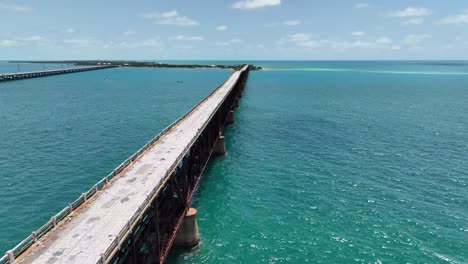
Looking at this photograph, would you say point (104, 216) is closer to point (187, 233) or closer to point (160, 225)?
point (160, 225)

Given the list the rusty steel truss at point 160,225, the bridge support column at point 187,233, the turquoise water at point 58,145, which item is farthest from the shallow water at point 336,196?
the turquoise water at point 58,145

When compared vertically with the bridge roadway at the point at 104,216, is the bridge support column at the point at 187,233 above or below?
below

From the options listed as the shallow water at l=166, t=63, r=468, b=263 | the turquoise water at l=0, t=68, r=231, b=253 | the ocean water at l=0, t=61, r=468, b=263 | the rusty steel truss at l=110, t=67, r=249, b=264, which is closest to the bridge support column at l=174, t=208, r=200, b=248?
the rusty steel truss at l=110, t=67, r=249, b=264

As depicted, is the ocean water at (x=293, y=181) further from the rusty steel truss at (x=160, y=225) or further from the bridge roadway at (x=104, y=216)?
the bridge roadway at (x=104, y=216)

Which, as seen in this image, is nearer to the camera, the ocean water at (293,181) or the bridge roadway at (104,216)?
the bridge roadway at (104,216)

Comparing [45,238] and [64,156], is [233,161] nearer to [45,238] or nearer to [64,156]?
[64,156]

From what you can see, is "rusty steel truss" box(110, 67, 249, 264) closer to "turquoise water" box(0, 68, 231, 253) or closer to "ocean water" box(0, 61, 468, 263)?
"ocean water" box(0, 61, 468, 263)
